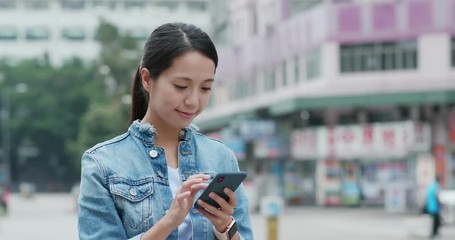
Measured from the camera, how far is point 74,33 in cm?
10550

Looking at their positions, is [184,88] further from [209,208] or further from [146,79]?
[209,208]

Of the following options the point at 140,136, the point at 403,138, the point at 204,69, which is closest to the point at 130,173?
the point at 140,136

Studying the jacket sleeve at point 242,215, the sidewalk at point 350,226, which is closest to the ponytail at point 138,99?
the jacket sleeve at point 242,215

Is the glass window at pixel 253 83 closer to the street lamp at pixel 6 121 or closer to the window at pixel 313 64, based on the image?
the window at pixel 313 64

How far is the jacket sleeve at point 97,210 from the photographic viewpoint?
3193mm

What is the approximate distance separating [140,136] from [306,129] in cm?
4290

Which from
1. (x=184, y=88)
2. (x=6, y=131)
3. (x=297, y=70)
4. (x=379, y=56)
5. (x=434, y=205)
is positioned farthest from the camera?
(x=6, y=131)

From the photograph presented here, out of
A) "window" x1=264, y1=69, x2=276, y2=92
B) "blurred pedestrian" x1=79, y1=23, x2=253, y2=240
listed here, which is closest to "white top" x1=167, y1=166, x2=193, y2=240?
"blurred pedestrian" x1=79, y1=23, x2=253, y2=240

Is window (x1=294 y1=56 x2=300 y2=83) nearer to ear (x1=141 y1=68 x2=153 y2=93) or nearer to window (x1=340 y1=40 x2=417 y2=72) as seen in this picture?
window (x1=340 y1=40 x2=417 y2=72)

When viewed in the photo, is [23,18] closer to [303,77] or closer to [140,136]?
[303,77]

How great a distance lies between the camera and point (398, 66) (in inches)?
1681

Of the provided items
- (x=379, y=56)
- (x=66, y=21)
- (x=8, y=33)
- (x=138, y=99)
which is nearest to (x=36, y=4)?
(x=66, y=21)

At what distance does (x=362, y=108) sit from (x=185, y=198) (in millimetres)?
42243

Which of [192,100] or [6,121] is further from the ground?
[192,100]
